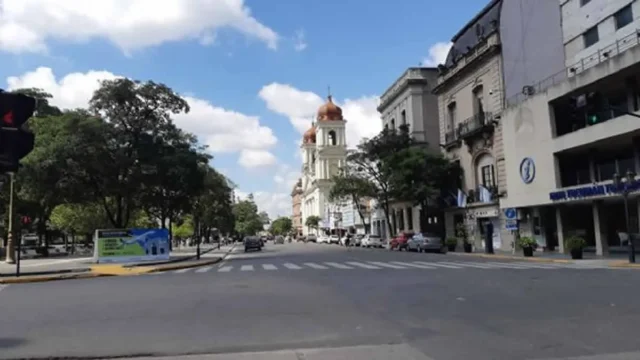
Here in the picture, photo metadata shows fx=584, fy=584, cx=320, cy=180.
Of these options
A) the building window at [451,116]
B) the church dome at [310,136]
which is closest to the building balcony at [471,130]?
the building window at [451,116]

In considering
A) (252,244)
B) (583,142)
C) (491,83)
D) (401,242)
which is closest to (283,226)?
(252,244)

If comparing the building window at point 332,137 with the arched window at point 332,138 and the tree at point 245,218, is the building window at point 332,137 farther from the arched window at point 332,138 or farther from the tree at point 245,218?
the tree at point 245,218

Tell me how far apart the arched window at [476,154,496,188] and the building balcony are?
1892 mm

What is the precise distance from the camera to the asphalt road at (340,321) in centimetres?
847

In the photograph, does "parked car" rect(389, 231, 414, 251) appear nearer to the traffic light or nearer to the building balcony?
the building balcony

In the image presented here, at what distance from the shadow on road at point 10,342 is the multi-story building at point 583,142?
2797 centimetres

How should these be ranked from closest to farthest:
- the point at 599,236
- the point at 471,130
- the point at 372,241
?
the point at 599,236 → the point at 471,130 → the point at 372,241

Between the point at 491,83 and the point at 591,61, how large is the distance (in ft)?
28.9

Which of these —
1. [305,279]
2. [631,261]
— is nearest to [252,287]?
[305,279]

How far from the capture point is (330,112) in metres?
135

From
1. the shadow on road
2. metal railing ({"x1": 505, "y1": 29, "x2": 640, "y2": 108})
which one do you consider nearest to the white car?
metal railing ({"x1": 505, "y1": 29, "x2": 640, "y2": 108})

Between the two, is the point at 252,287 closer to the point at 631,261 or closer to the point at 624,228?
the point at 631,261

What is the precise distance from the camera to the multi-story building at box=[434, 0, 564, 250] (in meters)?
44.3

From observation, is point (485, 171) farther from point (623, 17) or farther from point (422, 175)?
point (623, 17)
